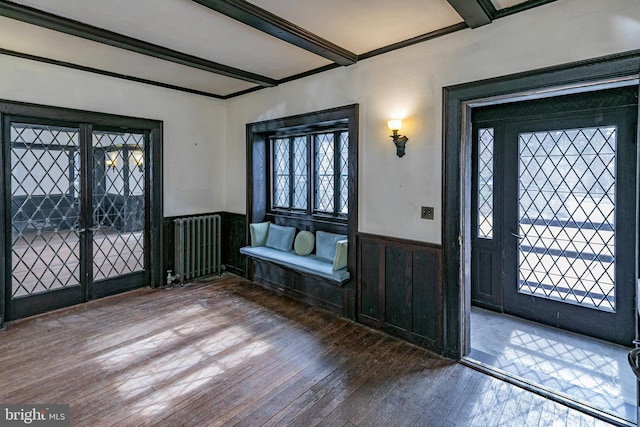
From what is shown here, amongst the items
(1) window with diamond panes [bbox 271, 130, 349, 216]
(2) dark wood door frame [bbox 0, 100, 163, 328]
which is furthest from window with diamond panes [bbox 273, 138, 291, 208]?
(2) dark wood door frame [bbox 0, 100, 163, 328]

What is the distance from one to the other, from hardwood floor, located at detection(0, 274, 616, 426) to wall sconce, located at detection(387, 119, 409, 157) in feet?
6.04

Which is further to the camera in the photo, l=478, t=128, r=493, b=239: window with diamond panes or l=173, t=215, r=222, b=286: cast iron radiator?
l=173, t=215, r=222, b=286: cast iron radiator

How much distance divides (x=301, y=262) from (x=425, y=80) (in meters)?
2.37

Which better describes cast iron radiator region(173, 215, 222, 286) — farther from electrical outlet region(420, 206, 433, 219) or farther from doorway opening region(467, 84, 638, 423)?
doorway opening region(467, 84, 638, 423)

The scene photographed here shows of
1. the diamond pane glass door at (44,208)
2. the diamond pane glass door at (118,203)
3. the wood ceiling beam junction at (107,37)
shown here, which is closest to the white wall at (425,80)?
the wood ceiling beam junction at (107,37)

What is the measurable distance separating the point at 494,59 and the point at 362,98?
4.23ft

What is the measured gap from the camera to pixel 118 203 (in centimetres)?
444

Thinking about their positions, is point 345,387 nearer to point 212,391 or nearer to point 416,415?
point 416,415

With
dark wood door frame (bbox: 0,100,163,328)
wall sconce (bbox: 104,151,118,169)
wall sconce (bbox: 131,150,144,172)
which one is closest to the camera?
dark wood door frame (bbox: 0,100,163,328)

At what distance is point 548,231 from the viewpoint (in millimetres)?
3648

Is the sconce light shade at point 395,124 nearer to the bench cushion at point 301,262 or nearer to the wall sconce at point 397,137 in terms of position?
the wall sconce at point 397,137

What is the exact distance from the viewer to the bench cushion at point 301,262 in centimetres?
367

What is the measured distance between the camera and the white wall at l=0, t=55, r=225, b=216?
12.0ft

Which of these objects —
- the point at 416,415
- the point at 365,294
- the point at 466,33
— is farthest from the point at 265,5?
the point at 416,415
